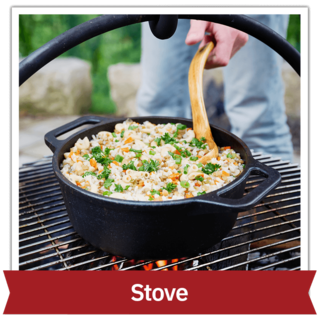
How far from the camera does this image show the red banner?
962 mm

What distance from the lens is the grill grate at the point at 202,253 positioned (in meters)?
1.18

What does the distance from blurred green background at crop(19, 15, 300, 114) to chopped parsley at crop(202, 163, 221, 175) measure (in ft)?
9.80

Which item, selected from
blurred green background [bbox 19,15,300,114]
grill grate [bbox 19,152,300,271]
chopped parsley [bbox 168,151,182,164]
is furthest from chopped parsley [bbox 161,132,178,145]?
blurred green background [bbox 19,15,300,114]

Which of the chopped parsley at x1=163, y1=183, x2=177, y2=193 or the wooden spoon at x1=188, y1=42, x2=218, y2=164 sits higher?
the wooden spoon at x1=188, y1=42, x2=218, y2=164

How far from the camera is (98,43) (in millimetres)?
4133

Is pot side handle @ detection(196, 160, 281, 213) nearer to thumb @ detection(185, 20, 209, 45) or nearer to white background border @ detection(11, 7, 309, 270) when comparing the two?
white background border @ detection(11, 7, 309, 270)

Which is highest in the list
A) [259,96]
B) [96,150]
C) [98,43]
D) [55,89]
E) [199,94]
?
[98,43]

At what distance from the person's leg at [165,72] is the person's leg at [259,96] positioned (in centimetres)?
31

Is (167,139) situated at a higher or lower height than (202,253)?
higher

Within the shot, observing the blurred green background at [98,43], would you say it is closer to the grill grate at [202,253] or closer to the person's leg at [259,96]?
the person's leg at [259,96]

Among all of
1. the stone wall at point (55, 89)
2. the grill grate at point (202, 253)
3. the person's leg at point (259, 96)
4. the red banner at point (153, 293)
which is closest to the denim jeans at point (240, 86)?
the person's leg at point (259, 96)

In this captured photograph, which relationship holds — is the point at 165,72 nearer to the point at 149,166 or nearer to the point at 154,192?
the point at 149,166

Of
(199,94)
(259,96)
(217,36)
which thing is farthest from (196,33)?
(259,96)

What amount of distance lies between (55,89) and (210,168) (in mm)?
3060
